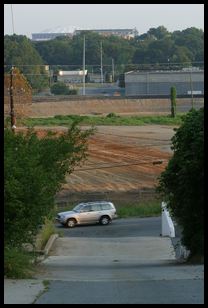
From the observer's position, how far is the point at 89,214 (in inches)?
1866

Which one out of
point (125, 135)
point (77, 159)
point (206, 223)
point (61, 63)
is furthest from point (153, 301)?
point (61, 63)

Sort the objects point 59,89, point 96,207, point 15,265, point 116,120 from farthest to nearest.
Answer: point 59,89
point 116,120
point 96,207
point 15,265

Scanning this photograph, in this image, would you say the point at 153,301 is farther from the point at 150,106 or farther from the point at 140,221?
the point at 150,106

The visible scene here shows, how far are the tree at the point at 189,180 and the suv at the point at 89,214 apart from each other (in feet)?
84.4

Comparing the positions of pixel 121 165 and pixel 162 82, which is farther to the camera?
pixel 162 82

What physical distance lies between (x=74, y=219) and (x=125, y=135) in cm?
3056

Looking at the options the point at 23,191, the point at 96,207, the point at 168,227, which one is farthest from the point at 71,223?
the point at 23,191

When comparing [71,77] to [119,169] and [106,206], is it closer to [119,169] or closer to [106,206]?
[119,169]

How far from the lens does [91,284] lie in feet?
49.4

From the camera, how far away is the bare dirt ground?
56219 millimetres

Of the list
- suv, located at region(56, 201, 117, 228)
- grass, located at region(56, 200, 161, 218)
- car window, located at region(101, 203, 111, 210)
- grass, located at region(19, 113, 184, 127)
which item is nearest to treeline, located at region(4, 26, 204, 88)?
grass, located at region(19, 113, 184, 127)

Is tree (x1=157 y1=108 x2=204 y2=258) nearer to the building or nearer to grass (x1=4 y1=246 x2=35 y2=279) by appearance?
grass (x1=4 y1=246 x2=35 y2=279)

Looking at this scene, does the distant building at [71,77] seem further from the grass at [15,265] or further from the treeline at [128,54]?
the grass at [15,265]

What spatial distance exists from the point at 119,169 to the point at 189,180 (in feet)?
141
